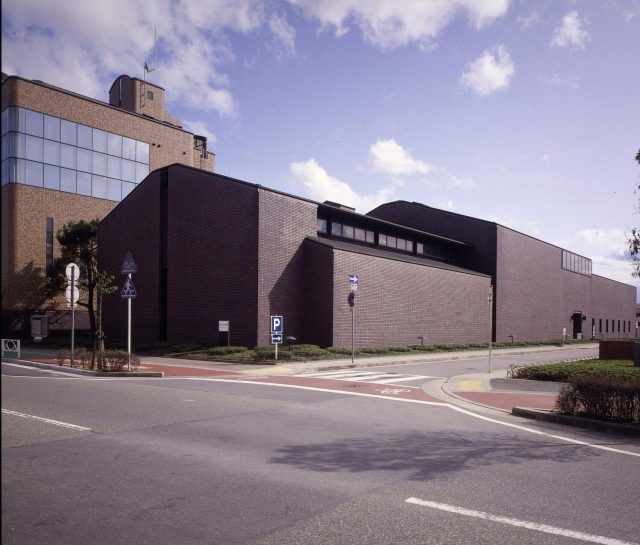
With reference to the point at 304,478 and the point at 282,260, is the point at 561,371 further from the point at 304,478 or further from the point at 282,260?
the point at 282,260

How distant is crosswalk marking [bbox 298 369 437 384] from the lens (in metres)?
18.0

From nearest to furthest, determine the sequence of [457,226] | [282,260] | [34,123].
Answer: [282,260] < [34,123] < [457,226]

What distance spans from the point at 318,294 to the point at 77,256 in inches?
799

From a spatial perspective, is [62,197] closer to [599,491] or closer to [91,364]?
[91,364]

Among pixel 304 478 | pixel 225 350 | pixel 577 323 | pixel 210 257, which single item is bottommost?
pixel 577 323

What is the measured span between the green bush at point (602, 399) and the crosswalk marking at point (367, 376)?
7039mm

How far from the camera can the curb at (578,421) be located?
9.80m

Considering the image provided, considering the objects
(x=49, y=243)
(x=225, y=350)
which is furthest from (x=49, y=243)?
(x=225, y=350)

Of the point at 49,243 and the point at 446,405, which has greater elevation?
the point at 49,243

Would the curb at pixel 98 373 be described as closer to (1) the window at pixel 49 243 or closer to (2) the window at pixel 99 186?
(1) the window at pixel 49 243

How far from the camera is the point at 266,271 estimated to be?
29734 millimetres

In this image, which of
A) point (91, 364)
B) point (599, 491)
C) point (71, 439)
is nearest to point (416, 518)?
point (599, 491)

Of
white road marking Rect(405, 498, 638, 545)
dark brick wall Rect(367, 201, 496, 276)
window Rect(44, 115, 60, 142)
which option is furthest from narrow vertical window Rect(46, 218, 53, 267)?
white road marking Rect(405, 498, 638, 545)

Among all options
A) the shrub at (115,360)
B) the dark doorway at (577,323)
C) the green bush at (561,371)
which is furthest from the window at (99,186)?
the dark doorway at (577,323)
